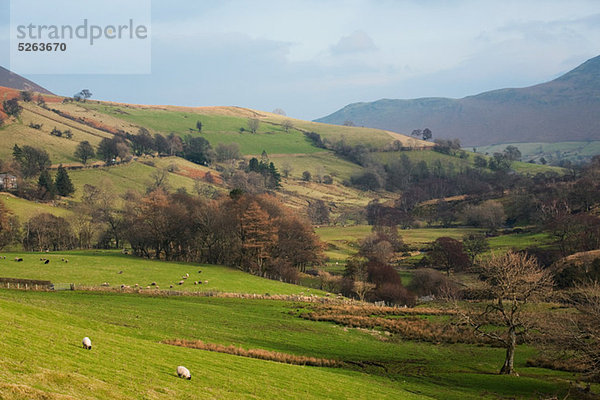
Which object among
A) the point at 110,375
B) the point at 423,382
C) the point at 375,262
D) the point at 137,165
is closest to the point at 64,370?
the point at 110,375

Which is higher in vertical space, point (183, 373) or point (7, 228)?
point (7, 228)

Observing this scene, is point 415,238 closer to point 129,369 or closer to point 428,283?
point 428,283

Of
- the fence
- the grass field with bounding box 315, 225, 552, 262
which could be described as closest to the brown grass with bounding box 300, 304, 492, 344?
the fence

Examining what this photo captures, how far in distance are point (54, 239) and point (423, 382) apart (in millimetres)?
92372

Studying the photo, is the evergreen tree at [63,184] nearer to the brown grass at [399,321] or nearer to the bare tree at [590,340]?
the brown grass at [399,321]

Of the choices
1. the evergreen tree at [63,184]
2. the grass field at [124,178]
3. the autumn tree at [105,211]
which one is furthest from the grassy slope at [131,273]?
the grass field at [124,178]

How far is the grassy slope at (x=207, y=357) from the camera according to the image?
720 inches

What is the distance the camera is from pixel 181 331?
38344 mm

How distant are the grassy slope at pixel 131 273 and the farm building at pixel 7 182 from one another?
60.8 metres

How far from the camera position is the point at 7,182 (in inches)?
4924

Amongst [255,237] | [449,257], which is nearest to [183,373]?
[255,237]

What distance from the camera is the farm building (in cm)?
12409

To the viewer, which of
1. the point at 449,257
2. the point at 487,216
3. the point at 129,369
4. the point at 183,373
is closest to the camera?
the point at 129,369

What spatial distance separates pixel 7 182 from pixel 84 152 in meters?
44.0
